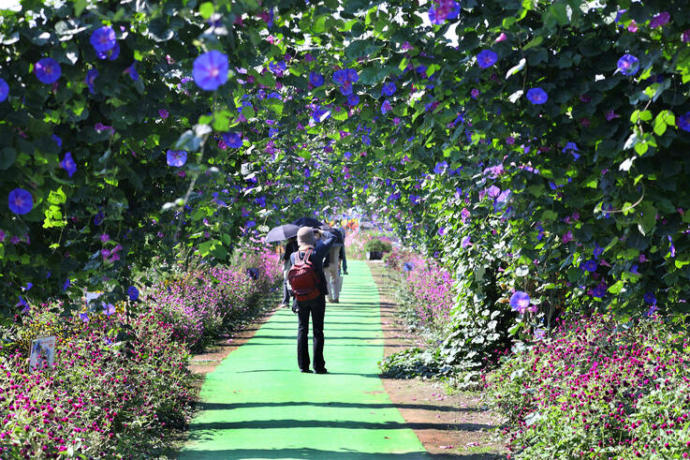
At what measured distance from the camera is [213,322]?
10.6 m

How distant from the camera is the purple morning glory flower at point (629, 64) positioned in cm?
330

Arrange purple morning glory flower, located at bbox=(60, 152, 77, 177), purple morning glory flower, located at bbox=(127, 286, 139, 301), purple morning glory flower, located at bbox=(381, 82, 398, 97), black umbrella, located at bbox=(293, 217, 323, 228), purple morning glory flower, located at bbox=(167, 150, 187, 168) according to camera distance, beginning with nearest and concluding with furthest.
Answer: purple morning glory flower, located at bbox=(60, 152, 77, 177)
purple morning glory flower, located at bbox=(167, 150, 187, 168)
purple morning glory flower, located at bbox=(381, 82, 398, 97)
purple morning glory flower, located at bbox=(127, 286, 139, 301)
black umbrella, located at bbox=(293, 217, 323, 228)

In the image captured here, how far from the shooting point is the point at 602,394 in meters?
4.29

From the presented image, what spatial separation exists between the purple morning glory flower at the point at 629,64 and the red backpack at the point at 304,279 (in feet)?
15.7

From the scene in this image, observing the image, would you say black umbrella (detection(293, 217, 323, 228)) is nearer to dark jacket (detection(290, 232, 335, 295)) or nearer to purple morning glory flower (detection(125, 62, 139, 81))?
dark jacket (detection(290, 232, 335, 295))

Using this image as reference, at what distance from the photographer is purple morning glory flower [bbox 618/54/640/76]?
3.30m

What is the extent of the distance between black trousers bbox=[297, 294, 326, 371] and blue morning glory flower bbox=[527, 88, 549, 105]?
15.0 feet

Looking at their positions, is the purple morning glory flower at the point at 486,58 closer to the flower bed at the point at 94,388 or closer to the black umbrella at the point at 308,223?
the flower bed at the point at 94,388

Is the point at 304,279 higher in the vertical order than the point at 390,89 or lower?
lower

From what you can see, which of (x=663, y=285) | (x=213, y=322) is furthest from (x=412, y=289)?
(x=663, y=285)

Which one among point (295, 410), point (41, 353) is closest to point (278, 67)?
point (41, 353)

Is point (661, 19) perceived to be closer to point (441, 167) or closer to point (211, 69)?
point (211, 69)

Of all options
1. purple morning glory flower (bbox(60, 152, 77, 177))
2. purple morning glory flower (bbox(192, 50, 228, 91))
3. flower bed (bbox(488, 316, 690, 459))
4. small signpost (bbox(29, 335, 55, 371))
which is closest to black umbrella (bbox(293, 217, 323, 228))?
flower bed (bbox(488, 316, 690, 459))

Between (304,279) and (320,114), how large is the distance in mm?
3216
